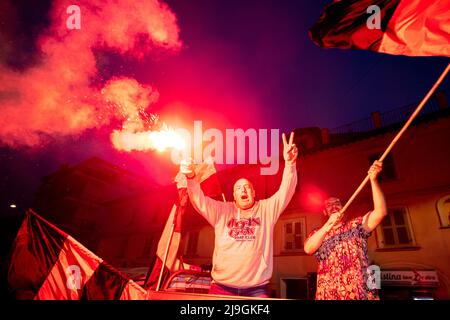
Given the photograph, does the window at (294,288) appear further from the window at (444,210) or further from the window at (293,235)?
the window at (444,210)

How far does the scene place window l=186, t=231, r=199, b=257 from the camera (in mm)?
20547

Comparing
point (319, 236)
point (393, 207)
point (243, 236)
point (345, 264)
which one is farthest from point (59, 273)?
point (393, 207)

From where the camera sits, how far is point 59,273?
4020 mm

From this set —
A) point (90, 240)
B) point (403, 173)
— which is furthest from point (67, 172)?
point (403, 173)

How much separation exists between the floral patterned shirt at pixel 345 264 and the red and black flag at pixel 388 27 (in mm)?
2742

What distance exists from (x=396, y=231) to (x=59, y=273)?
1571 centimetres

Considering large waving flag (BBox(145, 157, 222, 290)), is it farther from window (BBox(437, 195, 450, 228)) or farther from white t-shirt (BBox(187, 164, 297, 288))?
window (BBox(437, 195, 450, 228))

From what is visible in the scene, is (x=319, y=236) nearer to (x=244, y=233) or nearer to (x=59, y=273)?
(x=244, y=233)

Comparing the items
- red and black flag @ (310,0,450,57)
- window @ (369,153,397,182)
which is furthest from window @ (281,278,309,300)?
red and black flag @ (310,0,450,57)

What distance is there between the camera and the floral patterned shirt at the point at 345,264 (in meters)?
2.98

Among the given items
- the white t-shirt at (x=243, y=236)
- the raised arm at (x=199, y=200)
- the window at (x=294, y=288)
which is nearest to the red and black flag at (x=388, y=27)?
the white t-shirt at (x=243, y=236)

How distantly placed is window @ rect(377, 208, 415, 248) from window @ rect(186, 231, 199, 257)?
1324 centimetres
